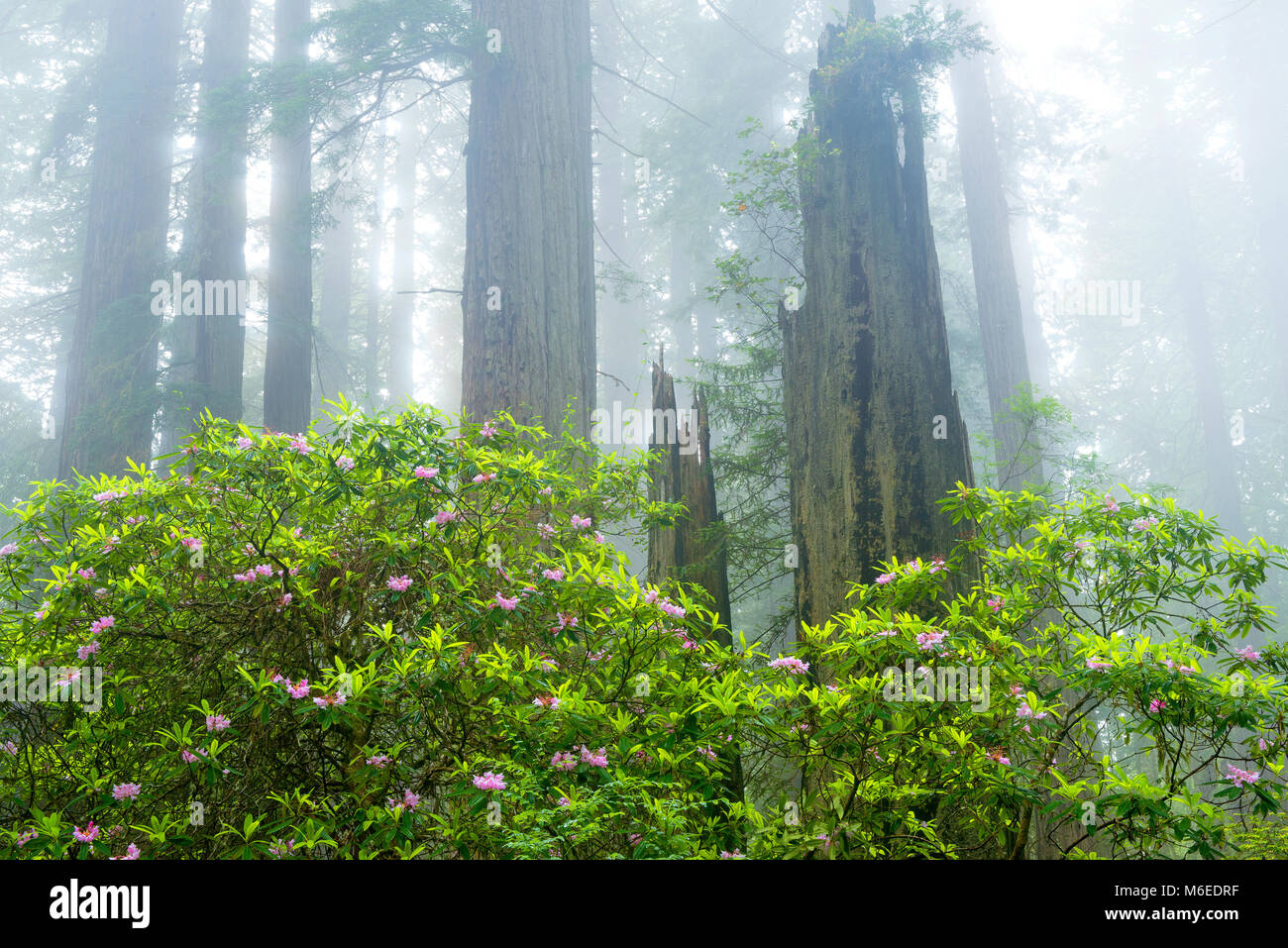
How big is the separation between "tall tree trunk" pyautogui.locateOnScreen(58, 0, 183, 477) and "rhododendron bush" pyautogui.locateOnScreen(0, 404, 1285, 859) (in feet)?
27.5

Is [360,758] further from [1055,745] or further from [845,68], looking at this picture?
[845,68]

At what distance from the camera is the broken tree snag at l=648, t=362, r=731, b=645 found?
6289mm

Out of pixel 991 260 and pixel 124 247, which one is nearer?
pixel 124 247

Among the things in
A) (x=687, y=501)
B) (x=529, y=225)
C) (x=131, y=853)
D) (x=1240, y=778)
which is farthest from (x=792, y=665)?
(x=529, y=225)

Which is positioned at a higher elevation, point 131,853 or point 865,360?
point 865,360

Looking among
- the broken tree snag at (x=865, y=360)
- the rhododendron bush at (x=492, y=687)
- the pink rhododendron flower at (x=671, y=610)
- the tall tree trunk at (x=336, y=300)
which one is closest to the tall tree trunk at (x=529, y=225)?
A: the broken tree snag at (x=865, y=360)

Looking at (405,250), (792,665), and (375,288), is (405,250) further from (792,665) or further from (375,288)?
(792,665)

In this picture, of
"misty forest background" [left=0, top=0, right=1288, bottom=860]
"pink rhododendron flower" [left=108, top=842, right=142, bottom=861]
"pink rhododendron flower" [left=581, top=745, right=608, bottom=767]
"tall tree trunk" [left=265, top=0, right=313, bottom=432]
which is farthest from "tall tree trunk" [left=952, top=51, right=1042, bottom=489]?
"pink rhododendron flower" [left=108, top=842, right=142, bottom=861]

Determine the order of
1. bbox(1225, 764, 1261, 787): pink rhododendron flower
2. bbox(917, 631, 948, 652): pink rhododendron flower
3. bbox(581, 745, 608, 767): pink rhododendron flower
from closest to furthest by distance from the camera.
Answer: bbox(1225, 764, 1261, 787): pink rhododendron flower
bbox(581, 745, 608, 767): pink rhododendron flower
bbox(917, 631, 948, 652): pink rhododendron flower

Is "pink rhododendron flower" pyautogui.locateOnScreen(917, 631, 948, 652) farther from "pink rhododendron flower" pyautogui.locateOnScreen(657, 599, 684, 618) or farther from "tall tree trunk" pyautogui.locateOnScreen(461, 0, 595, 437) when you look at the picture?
"tall tree trunk" pyautogui.locateOnScreen(461, 0, 595, 437)

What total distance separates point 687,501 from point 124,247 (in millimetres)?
9893

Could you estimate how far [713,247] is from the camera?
72.8ft

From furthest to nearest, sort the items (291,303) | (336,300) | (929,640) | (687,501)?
(336,300) < (291,303) < (687,501) < (929,640)

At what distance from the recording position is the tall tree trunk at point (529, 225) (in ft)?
24.0
